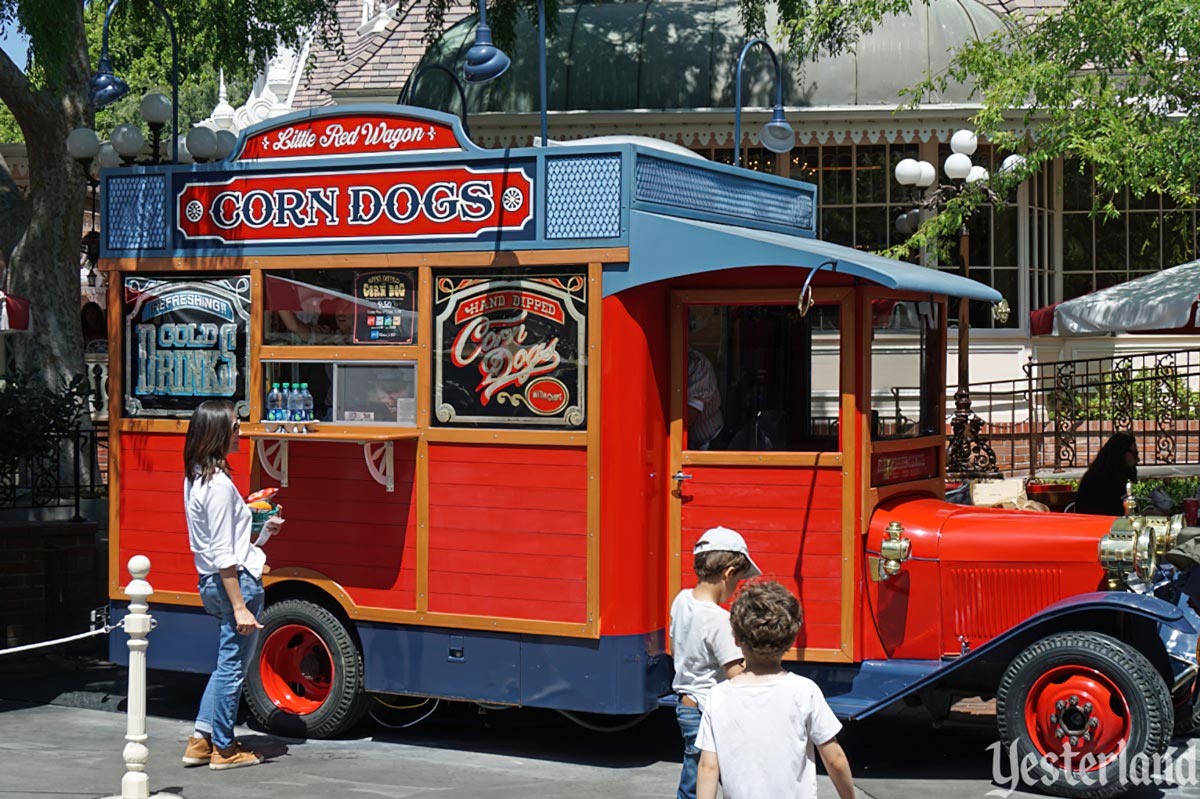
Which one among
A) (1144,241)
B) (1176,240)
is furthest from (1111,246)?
(1176,240)

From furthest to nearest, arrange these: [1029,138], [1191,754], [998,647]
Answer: [1029,138]
[1191,754]
[998,647]

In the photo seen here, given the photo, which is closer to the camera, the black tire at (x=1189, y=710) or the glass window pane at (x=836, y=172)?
the black tire at (x=1189, y=710)

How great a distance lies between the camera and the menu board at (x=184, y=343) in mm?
8328

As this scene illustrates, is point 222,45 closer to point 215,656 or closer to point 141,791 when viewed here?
point 215,656

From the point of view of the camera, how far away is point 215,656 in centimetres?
838

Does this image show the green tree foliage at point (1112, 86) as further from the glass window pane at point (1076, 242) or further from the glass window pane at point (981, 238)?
the glass window pane at point (1076, 242)

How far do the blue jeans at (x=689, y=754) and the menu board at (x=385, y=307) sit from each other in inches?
117

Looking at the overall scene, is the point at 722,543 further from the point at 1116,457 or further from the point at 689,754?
the point at 1116,457

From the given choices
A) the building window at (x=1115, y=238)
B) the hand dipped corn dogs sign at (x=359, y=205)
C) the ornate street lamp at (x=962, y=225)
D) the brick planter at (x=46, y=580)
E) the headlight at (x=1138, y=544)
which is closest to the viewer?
the headlight at (x=1138, y=544)

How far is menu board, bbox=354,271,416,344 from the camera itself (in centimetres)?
794

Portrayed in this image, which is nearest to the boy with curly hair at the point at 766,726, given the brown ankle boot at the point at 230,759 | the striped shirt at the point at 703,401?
the striped shirt at the point at 703,401

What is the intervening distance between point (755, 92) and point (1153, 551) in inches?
563

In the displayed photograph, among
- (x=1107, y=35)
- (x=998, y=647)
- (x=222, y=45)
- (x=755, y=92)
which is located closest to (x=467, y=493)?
(x=998, y=647)

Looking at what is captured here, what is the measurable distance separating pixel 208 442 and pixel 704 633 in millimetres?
2825
